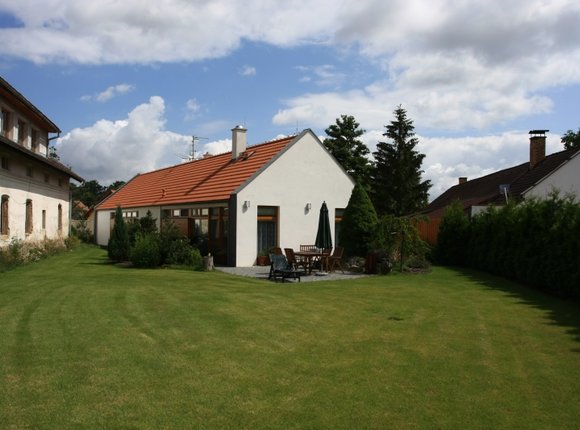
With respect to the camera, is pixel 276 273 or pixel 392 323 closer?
pixel 392 323

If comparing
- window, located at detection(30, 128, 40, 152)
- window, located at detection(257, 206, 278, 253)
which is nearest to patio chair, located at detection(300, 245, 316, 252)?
window, located at detection(257, 206, 278, 253)

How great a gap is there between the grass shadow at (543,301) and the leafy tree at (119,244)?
1419 centimetres

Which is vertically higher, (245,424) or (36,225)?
(36,225)

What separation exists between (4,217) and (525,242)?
19.2 meters

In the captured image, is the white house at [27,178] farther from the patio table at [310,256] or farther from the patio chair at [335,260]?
the patio chair at [335,260]

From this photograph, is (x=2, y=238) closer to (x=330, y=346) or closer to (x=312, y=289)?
(x=312, y=289)

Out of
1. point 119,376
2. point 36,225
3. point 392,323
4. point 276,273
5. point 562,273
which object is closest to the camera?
point 119,376

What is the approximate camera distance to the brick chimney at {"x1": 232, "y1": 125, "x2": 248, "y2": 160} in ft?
93.9

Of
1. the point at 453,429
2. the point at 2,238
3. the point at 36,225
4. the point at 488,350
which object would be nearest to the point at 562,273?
the point at 488,350

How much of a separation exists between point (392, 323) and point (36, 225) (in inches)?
832

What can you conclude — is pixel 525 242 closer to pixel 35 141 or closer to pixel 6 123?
pixel 6 123

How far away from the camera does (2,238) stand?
67.0 feet

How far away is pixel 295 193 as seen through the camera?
2472 centimetres

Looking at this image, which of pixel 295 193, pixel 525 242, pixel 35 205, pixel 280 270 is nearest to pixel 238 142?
pixel 295 193
